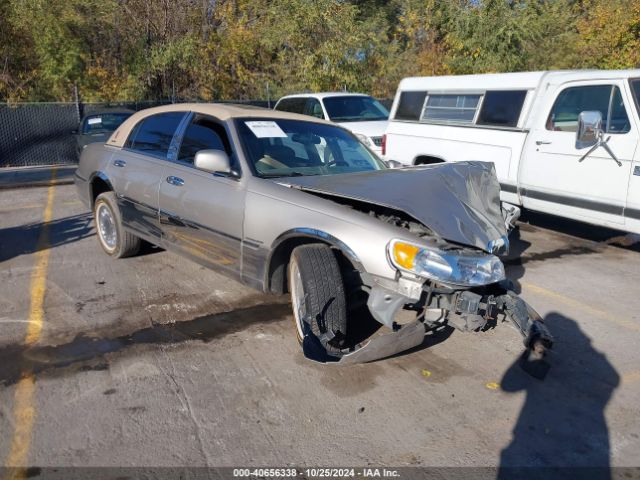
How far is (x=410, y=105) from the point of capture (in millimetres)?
9242

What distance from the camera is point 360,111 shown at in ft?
40.4

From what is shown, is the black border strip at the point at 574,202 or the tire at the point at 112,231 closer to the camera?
the tire at the point at 112,231

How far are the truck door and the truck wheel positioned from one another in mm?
4035

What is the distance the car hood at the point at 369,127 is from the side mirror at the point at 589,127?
16.6 ft

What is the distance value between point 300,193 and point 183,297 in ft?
5.80

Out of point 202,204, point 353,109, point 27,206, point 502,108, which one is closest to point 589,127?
point 502,108

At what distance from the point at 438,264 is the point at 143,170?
328cm

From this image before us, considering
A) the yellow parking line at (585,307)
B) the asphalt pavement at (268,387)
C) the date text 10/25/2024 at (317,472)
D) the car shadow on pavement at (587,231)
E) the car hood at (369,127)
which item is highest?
the car hood at (369,127)

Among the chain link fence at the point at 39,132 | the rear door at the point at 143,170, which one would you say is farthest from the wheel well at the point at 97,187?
the chain link fence at the point at 39,132

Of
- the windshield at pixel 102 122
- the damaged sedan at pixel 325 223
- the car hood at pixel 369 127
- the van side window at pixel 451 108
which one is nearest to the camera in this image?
the damaged sedan at pixel 325 223

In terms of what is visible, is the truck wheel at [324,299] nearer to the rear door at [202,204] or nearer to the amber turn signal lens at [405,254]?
the amber turn signal lens at [405,254]

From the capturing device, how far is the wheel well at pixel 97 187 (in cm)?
654

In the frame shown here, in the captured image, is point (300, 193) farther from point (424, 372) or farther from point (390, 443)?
point (390, 443)

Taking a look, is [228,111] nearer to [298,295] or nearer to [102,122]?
[298,295]
